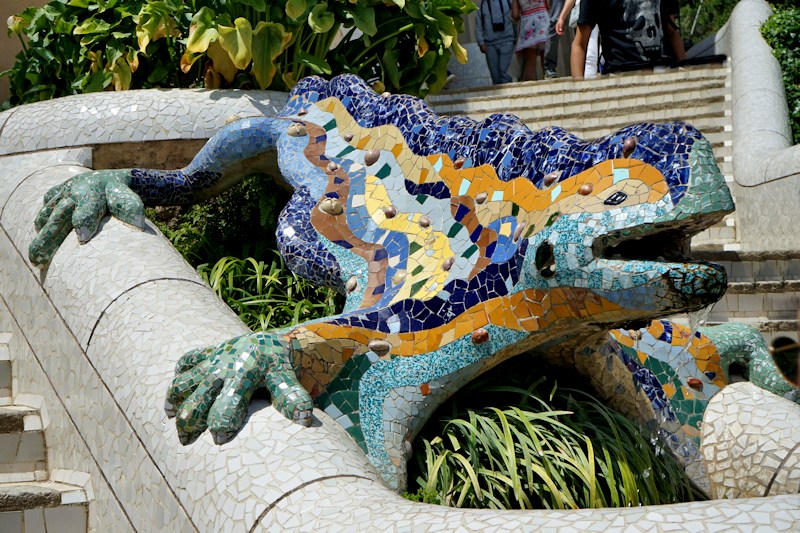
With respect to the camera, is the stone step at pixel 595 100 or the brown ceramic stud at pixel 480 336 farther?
the stone step at pixel 595 100

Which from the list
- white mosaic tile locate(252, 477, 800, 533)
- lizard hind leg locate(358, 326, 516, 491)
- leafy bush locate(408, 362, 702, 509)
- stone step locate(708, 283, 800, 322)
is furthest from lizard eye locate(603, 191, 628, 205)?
Answer: stone step locate(708, 283, 800, 322)

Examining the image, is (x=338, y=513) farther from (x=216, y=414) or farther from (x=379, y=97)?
(x=379, y=97)

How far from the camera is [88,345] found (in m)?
4.51

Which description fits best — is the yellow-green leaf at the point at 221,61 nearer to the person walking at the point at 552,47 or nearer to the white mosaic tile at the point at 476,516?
the white mosaic tile at the point at 476,516

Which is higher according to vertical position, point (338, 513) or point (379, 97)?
point (379, 97)

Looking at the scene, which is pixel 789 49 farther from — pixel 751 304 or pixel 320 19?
pixel 320 19

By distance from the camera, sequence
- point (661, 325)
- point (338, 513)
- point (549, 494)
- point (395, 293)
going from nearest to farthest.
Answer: point (338, 513) < point (549, 494) < point (395, 293) < point (661, 325)

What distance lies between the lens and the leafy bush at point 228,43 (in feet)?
21.0

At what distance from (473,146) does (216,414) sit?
1567mm

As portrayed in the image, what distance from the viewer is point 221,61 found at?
6.51m

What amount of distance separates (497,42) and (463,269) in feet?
27.6

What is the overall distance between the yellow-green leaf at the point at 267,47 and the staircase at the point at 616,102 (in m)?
3.45

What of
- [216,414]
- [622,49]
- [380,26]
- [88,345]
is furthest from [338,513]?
[622,49]

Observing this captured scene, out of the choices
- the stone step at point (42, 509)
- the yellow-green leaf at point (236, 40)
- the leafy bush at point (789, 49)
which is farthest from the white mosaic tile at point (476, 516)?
the leafy bush at point (789, 49)
